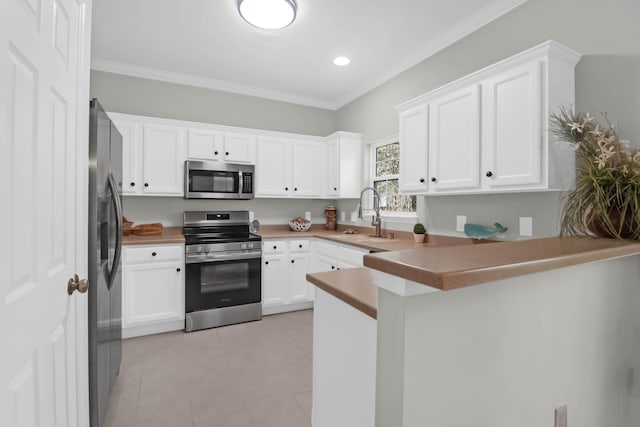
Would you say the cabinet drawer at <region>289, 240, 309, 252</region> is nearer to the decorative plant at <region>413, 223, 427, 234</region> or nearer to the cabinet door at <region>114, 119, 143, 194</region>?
the decorative plant at <region>413, 223, 427, 234</region>

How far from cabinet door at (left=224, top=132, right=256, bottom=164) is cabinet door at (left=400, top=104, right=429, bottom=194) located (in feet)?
6.00

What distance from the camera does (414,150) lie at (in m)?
2.74

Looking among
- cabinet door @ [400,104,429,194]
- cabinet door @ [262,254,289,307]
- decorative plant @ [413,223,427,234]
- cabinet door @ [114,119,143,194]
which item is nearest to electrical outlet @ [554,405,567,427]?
cabinet door @ [400,104,429,194]

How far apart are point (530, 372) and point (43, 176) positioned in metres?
1.65

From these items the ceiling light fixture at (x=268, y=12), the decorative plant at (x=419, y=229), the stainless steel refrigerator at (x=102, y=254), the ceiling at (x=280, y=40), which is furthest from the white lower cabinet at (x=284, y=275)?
the ceiling light fixture at (x=268, y=12)

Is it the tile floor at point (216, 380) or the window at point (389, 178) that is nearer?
the tile floor at point (216, 380)

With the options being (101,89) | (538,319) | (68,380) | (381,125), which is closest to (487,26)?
(381,125)

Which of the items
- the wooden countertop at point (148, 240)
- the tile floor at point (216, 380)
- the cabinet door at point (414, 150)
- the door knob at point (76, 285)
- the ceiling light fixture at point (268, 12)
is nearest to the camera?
the door knob at point (76, 285)

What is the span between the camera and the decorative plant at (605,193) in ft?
4.14

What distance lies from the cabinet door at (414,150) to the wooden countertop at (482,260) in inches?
62.7

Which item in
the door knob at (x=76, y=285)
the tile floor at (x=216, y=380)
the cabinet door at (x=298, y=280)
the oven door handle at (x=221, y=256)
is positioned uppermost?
the door knob at (x=76, y=285)

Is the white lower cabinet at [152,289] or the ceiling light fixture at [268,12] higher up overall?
the ceiling light fixture at [268,12]

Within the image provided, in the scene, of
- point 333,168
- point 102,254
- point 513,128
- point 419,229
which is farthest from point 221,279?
point 513,128

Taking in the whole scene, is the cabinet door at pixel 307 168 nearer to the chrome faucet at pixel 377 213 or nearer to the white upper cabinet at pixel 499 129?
the chrome faucet at pixel 377 213
